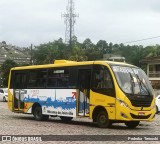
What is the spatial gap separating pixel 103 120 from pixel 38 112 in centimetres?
560

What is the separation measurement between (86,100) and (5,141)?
7.33 meters

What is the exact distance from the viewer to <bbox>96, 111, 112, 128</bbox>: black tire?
743 inches

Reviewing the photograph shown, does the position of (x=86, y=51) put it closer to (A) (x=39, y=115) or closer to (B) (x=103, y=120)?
(A) (x=39, y=115)

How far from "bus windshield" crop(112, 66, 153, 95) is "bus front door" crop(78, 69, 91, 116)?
5.48 feet

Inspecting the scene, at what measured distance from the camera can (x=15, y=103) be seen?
25.3 m

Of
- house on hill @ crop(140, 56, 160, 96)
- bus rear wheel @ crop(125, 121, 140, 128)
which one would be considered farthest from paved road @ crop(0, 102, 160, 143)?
house on hill @ crop(140, 56, 160, 96)

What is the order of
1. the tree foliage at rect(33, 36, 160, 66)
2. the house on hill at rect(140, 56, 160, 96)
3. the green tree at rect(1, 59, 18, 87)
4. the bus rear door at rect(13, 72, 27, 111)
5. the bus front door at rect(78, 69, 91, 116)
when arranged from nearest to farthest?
the bus front door at rect(78, 69, 91, 116) → the bus rear door at rect(13, 72, 27, 111) → the house on hill at rect(140, 56, 160, 96) → the tree foliage at rect(33, 36, 160, 66) → the green tree at rect(1, 59, 18, 87)

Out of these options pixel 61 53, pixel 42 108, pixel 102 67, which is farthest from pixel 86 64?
pixel 61 53

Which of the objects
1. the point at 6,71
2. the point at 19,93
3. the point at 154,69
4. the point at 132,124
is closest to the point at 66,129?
the point at 132,124

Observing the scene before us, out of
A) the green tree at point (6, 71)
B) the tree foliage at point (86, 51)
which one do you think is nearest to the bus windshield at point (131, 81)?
→ the tree foliage at point (86, 51)

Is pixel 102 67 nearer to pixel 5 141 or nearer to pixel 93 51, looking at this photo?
pixel 5 141

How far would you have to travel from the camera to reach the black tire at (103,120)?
18875 mm

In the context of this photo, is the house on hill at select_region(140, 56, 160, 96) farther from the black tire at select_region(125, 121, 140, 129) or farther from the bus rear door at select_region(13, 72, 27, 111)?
the black tire at select_region(125, 121, 140, 129)

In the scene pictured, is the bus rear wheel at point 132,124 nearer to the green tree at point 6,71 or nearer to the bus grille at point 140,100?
the bus grille at point 140,100
